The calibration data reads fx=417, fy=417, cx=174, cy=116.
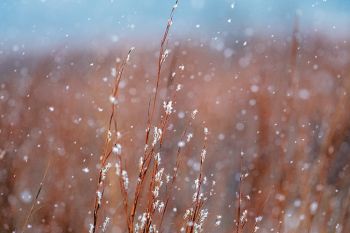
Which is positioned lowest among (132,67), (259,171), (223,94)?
(259,171)

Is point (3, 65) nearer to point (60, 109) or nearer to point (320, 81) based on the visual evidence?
point (60, 109)

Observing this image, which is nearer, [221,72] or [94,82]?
[94,82]

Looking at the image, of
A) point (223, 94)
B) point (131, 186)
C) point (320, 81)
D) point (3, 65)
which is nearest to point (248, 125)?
point (223, 94)

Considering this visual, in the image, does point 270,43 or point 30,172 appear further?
point 270,43

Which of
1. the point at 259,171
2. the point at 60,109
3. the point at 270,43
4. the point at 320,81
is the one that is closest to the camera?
the point at 259,171

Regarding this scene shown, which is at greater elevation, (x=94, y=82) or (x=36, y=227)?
(x=94, y=82)

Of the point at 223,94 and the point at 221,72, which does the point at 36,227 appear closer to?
the point at 223,94

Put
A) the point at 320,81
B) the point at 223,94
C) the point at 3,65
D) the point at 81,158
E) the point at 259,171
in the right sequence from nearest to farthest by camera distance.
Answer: the point at 259,171 → the point at 81,158 → the point at 223,94 → the point at 320,81 → the point at 3,65

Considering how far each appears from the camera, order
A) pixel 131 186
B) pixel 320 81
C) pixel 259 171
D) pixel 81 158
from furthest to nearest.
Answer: pixel 320 81 → pixel 81 158 → pixel 131 186 → pixel 259 171

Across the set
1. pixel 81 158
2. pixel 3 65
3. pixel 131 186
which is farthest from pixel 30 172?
pixel 3 65

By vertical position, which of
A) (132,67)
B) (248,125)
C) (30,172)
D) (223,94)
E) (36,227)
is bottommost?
(36,227)
